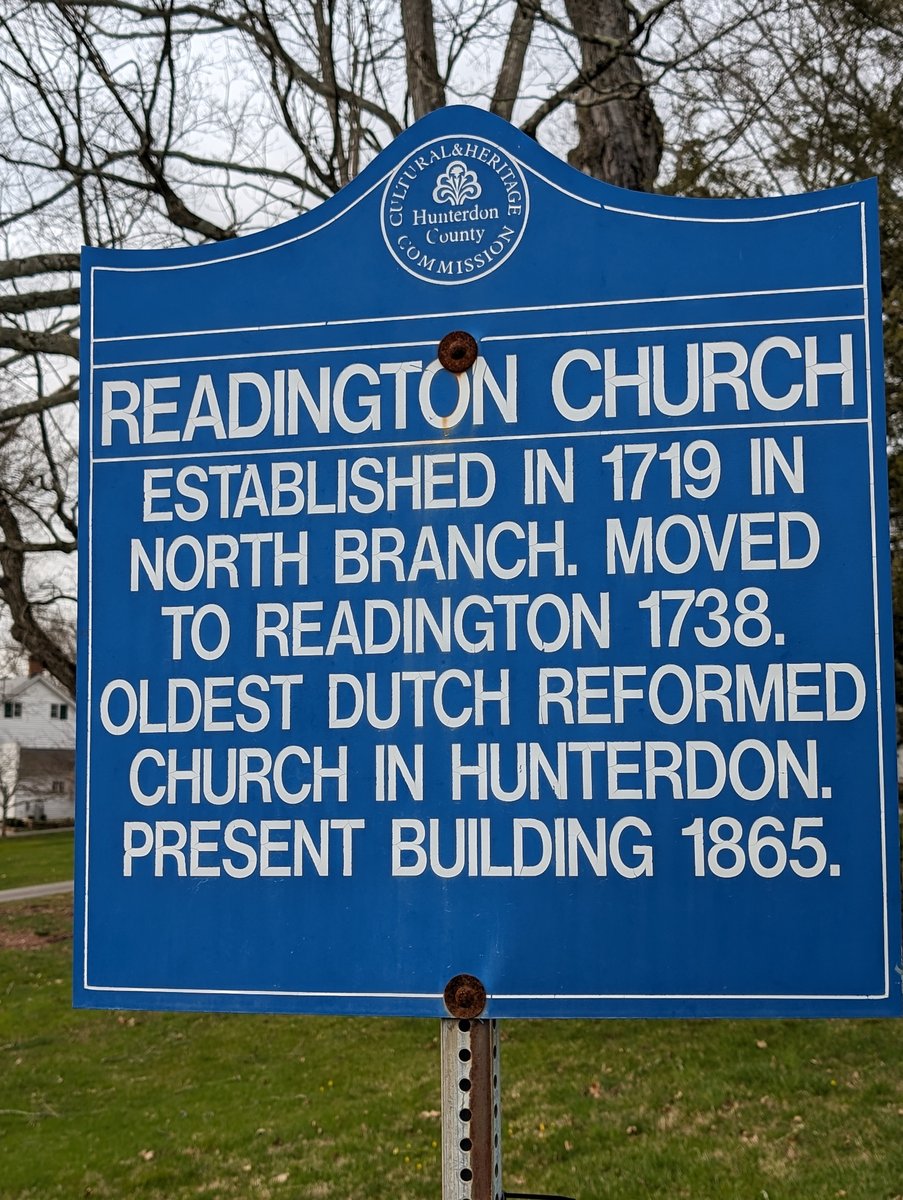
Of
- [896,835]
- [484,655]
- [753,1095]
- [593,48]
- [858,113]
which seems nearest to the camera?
[896,835]

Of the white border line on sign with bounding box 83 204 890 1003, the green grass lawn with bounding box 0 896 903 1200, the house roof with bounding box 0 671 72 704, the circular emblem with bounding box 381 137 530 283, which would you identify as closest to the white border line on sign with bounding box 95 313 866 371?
the white border line on sign with bounding box 83 204 890 1003

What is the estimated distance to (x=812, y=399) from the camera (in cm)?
268

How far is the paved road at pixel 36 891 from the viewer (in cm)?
2341

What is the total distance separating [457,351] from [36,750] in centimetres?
5731

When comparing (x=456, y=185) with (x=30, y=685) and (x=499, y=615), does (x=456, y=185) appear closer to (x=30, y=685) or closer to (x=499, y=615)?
(x=499, y=615)

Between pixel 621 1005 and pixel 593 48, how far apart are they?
7349 millimetres

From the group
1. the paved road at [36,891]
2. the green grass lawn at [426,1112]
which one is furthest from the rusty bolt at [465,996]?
the paved road at [36,891]

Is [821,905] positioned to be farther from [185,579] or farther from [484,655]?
[185,579]

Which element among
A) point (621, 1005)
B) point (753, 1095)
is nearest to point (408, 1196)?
point (753, 1095)

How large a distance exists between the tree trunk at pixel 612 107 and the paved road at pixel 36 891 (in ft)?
62.0

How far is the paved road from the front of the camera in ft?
76.8

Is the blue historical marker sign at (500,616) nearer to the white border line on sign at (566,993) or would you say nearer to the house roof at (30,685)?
the white border line on sign at (566,993)

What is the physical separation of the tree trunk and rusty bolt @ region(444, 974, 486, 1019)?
6160 millimetres

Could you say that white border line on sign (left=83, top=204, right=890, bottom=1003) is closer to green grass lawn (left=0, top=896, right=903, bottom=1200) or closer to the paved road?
green grass lawn (left=0, top=896, right=903, bottom=1200)
